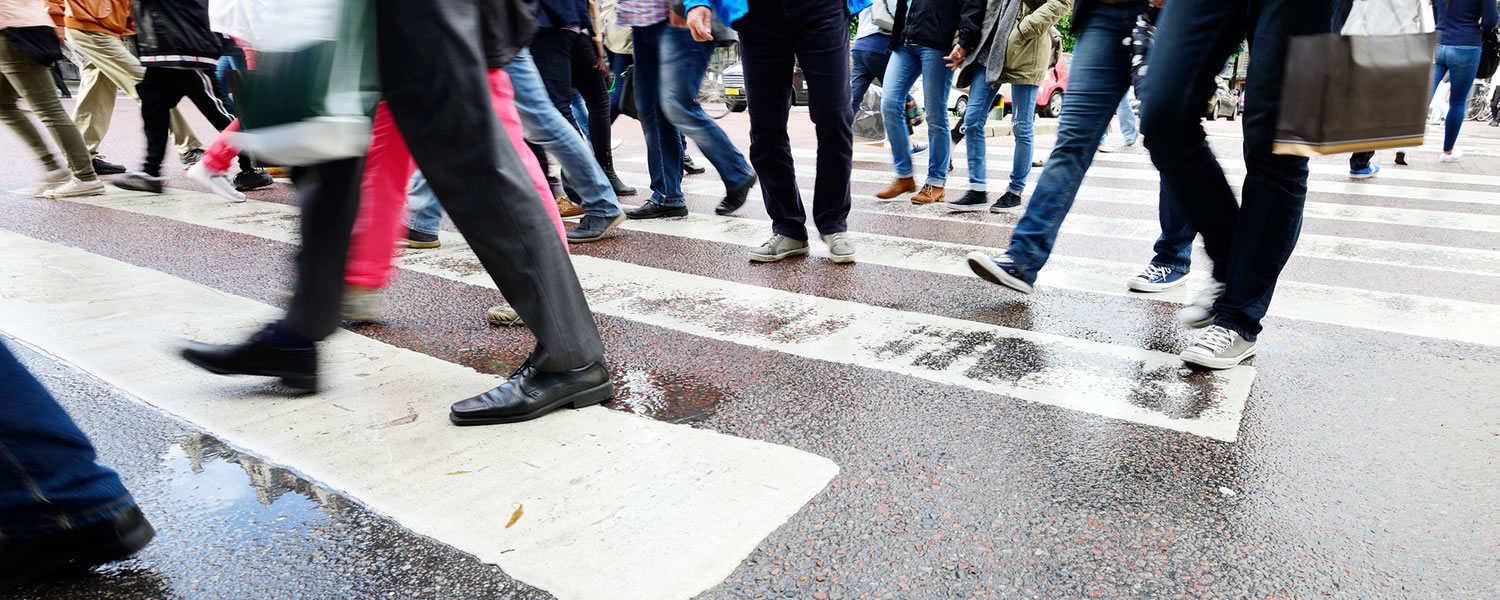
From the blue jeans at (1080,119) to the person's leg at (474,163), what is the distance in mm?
1909

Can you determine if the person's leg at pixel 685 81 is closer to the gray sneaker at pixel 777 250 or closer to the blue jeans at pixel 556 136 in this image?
the blue jeans at pixel 556 136

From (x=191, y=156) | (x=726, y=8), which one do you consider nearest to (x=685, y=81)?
(x=726, y=8)

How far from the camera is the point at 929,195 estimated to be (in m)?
6.53

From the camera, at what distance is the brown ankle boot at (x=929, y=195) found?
6484mm

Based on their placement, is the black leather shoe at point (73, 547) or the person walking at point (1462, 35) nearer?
the black leather shoe at point (73, 547)

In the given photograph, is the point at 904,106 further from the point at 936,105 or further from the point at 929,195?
the point at 929,195

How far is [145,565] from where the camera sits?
1.74 meters

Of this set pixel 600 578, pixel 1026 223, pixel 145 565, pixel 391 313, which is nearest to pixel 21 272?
pixel 391 313

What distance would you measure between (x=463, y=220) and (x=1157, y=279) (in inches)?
114

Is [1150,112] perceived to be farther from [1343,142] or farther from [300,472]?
[300,472]

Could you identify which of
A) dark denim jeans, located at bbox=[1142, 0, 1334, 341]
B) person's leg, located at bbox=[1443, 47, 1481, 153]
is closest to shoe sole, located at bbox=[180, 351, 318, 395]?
dark denim jeans, located at bbox=[1142, 0, 1334, 341]

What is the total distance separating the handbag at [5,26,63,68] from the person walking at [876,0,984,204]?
5537 millimetres

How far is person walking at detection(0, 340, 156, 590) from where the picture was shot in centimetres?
156

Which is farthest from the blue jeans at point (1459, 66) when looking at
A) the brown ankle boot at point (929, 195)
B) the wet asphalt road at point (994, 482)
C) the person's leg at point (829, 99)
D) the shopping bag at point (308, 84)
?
the shopping bag at point (308, 84)
